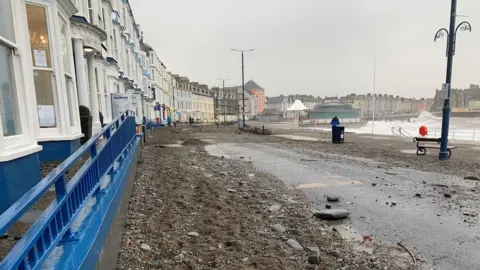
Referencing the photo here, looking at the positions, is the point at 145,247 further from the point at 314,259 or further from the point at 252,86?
the point at 252,86

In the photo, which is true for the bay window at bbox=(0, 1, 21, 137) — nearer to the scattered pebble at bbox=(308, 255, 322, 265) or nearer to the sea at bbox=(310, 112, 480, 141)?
the scattered pebble at bbox=(308, 255, 322, 265)

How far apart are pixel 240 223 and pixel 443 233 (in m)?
3.23

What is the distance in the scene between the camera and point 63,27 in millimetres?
7152

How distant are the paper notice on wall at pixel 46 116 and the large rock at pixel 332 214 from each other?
19.2 ft

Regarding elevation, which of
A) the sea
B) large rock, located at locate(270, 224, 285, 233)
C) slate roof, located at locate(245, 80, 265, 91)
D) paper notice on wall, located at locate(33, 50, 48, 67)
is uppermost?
slate roof, located at locate(245, 80, 265, 91)

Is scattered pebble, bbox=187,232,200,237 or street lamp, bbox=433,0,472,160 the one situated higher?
street lamp, bbox=433,0,472,160

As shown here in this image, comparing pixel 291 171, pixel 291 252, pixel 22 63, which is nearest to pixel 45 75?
pixel 22 63

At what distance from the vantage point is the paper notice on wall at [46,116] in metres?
5.93

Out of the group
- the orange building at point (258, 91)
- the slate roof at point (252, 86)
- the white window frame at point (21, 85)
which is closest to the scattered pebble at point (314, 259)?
the white window frame at point (21, 85)

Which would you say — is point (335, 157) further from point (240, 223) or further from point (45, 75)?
point (45, 75)

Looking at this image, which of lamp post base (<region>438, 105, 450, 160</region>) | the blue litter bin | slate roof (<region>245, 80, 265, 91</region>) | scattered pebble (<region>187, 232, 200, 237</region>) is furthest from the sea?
slate roof (<region>245, 80, 265, 91</region>)

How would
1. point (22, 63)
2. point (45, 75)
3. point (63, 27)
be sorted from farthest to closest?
point (63, 27) < point (45, 75) < point (22, 63)

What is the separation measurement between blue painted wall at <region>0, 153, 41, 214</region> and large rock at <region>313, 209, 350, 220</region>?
471 centimetres

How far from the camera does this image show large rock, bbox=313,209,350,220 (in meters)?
5.11
